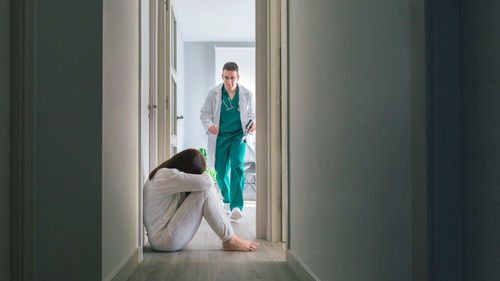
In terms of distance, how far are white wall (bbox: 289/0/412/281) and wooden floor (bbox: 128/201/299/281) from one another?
276 millimetres

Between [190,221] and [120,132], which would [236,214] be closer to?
[190,221]

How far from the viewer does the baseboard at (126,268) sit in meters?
1.82

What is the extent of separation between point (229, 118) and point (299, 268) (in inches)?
94.7

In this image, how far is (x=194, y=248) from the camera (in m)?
2.81

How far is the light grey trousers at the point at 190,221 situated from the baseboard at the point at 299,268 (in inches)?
21.2

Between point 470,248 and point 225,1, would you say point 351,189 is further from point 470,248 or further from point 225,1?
point 225,1

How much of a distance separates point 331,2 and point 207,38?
18.2ft

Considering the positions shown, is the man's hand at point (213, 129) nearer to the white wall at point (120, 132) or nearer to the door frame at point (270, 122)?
the door frame at point (270, 122)

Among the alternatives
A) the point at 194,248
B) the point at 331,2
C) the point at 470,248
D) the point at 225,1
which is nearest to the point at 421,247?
the point at 470,248

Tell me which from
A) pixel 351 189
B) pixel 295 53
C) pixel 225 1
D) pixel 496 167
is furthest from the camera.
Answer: pixel 225 1

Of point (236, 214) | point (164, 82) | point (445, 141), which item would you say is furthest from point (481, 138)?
point (236, 214)

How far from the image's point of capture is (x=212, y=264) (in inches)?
93.1
